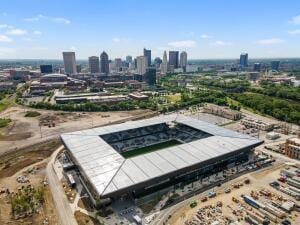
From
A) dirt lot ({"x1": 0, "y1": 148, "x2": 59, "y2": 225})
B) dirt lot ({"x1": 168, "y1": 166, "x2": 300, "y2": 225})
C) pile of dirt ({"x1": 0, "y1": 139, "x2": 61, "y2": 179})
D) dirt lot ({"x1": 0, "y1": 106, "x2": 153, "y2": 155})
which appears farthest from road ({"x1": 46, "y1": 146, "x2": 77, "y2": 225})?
dirt lot ({"x1": 0, "y1": 106, "x2": 153, "y2": 155})

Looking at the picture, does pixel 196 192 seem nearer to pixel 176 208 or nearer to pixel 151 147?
pixel 176 208

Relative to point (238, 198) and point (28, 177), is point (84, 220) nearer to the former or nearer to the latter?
point (28, 177)

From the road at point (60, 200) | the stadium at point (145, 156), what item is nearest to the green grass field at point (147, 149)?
the stadium at point (145, 156)

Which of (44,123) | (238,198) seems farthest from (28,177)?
(44,123)

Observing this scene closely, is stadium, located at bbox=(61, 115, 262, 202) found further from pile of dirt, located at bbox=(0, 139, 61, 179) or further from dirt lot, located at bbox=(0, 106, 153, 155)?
dirt lot, located at bbox=(0, 106, 153, 155)

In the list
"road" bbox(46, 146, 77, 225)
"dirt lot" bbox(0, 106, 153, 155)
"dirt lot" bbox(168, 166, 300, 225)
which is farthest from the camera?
"dirt lot" bbox(0, 106, 153, 155)

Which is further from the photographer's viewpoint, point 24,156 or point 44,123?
point 44,123
